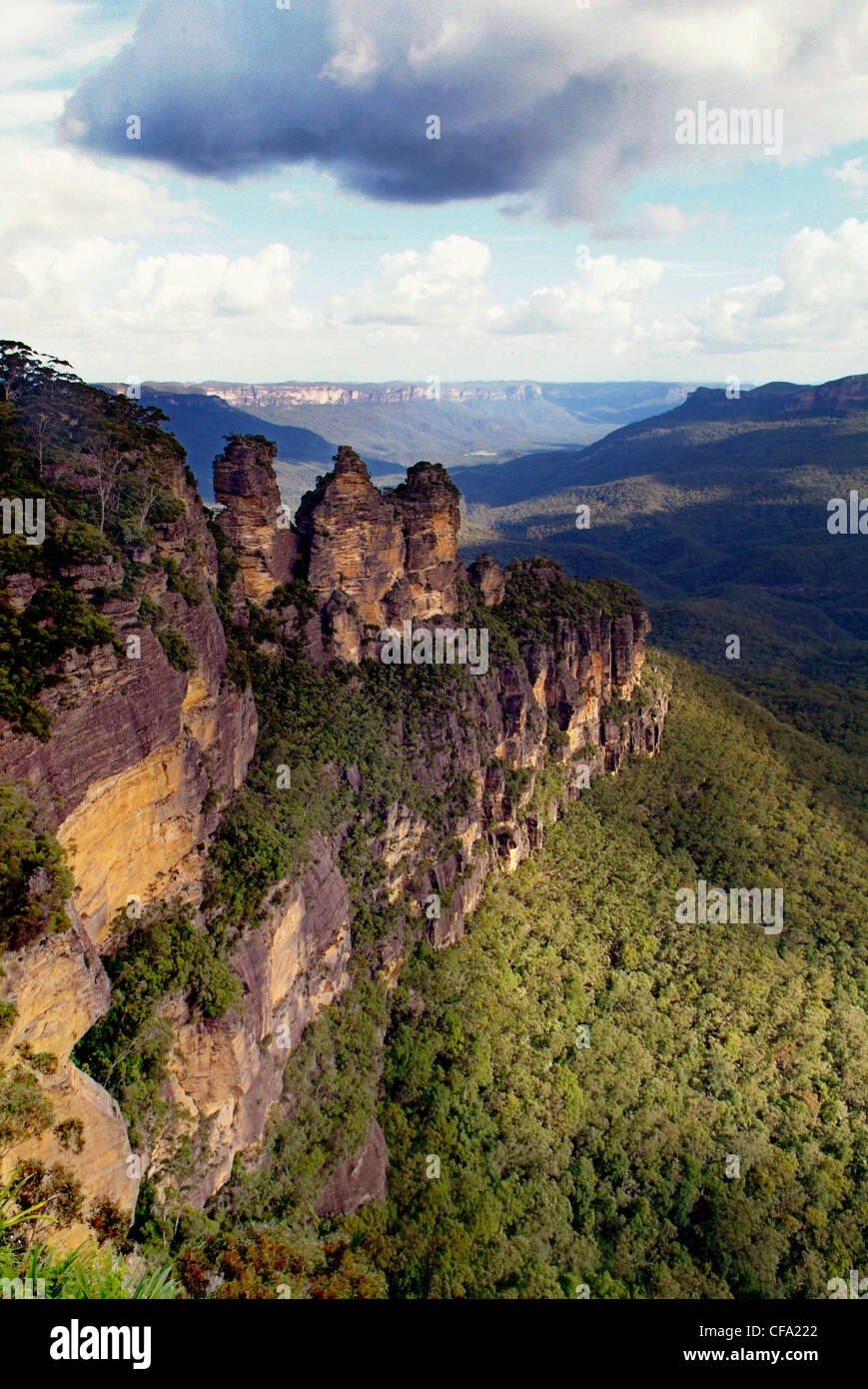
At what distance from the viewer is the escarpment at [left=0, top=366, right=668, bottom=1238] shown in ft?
63.8

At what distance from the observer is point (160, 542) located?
86.4ft

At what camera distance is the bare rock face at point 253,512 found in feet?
116

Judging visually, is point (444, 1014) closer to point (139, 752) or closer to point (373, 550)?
point (139, 752)

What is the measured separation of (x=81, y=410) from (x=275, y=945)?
821 inches

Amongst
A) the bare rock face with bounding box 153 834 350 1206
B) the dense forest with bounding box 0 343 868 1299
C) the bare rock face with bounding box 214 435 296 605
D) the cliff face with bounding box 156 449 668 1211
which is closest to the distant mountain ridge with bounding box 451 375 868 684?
the cliff face with bounding box 156 449 668 1211

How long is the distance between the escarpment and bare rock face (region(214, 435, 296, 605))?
118 millimetres

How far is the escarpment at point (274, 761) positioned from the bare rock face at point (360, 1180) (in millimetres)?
108

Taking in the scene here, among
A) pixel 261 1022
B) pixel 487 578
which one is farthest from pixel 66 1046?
pixel 487 578

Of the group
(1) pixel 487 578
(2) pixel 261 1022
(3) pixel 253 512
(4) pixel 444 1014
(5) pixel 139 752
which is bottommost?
(4) pixel 444 1014

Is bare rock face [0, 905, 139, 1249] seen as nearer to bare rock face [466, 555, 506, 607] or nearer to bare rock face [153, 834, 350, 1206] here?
bare rock face [153, 834, 350, 1206]

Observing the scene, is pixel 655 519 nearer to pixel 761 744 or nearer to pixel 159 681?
pixel 761 744

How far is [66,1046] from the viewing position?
54.9 ft

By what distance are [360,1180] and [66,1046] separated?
53.9 feet
